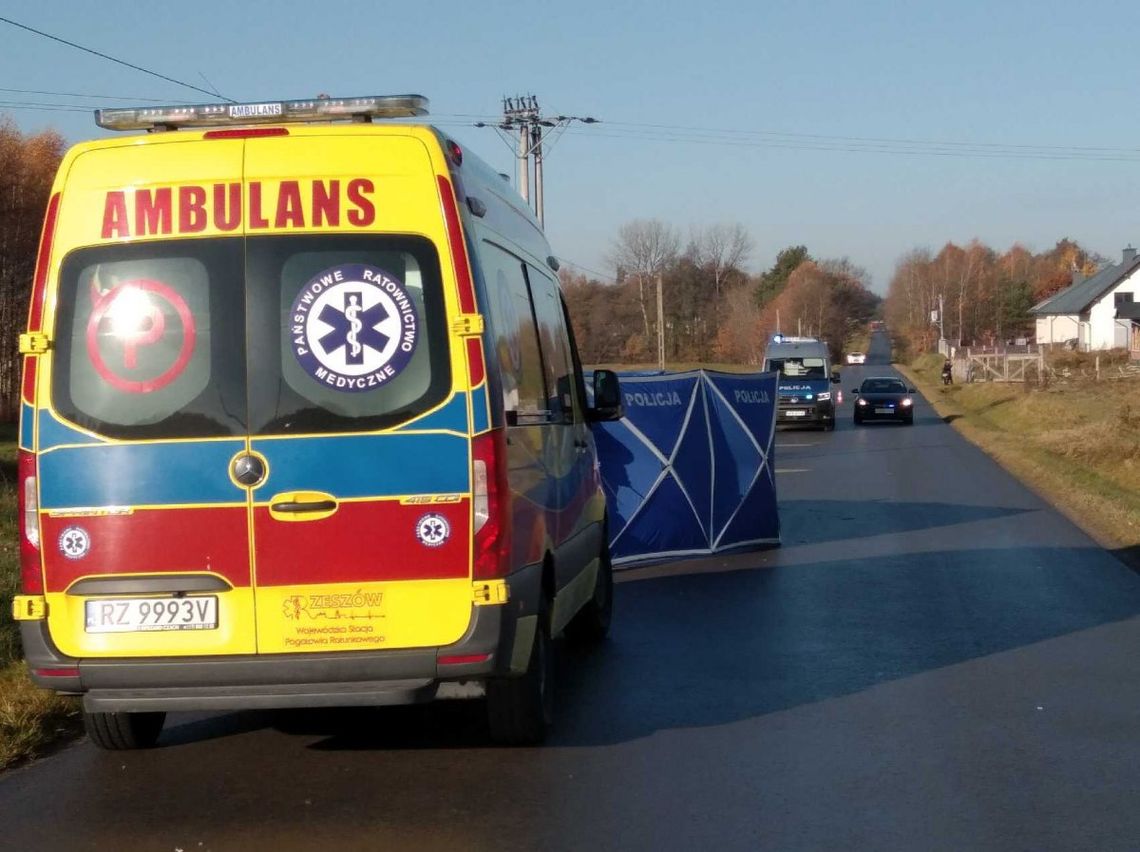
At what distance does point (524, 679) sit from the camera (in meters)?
6.34

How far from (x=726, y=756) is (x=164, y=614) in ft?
8.21

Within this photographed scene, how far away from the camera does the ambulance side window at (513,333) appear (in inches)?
237

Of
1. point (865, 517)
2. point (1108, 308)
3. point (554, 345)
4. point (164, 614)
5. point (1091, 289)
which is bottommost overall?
point (865, 517)

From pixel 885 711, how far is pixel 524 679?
79.5 inches

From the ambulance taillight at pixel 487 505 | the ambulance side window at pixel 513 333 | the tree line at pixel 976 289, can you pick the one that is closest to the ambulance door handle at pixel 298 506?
the ambulance taillight at pixel 487 505

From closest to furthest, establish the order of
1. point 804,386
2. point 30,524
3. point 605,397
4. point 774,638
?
point 30,524, point 605,397, point 774,638, point 804,386

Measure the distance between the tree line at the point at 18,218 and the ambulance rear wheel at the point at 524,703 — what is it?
37.4 metres

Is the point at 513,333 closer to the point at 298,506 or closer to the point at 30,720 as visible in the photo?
the point at 298,506

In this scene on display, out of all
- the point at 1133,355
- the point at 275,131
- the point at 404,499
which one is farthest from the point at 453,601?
the point at 1133,355

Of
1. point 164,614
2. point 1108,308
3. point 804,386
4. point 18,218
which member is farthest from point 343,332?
point 1108,308

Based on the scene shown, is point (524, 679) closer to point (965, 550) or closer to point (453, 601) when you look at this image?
point (453, 601)

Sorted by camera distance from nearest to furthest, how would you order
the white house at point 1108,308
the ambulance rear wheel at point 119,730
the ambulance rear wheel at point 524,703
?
the ambulance rear wheel at point 524,703 < the ambulance rear wheel at point 119,730 < the white house at point 1108,308

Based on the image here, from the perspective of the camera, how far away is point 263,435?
18.7ft

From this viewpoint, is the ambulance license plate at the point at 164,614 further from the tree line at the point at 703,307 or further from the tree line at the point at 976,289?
the tree line at the point at 976,289
